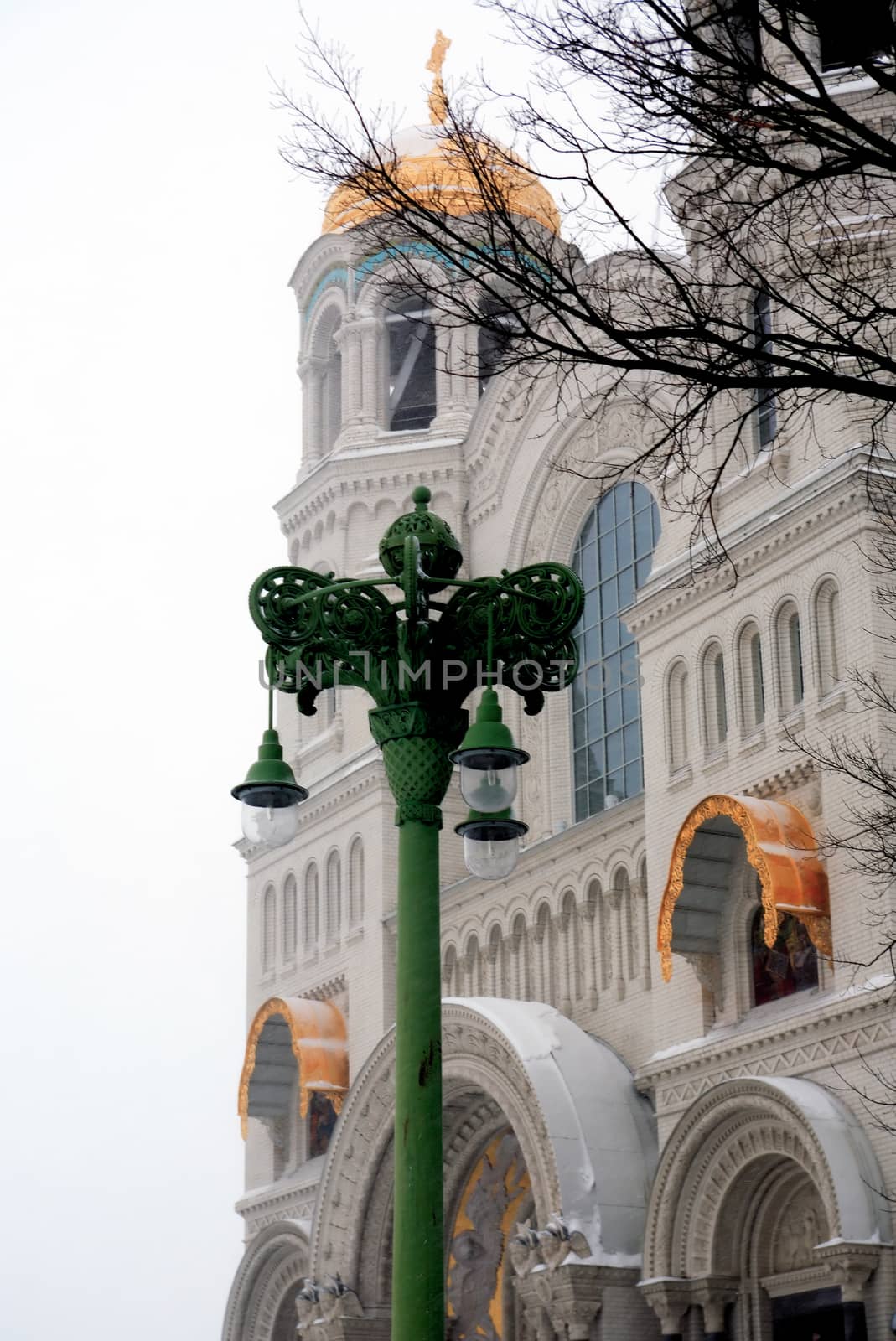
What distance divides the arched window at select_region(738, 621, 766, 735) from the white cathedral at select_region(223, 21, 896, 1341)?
1.9 inches

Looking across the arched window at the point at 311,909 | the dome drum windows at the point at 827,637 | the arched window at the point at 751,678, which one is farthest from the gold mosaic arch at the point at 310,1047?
the dome drum windows at the point at 827,637

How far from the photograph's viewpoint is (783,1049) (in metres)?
21.8

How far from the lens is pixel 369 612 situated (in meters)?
11.4

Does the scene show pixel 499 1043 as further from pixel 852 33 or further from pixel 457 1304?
pixel 852 33

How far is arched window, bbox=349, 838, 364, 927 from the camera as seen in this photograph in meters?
31.5

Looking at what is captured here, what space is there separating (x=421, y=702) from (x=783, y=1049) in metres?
12.0

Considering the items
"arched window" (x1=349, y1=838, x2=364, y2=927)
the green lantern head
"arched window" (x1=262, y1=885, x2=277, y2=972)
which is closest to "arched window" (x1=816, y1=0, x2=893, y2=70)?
the green lantern head

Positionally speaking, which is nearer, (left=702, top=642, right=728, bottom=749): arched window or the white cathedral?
the white cathedral

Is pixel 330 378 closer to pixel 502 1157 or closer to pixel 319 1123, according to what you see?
pixel 319 1123

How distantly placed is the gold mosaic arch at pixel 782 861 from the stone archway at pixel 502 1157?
148 inches

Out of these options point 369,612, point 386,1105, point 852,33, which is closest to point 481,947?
point 386,1105

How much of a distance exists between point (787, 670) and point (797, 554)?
130 cm

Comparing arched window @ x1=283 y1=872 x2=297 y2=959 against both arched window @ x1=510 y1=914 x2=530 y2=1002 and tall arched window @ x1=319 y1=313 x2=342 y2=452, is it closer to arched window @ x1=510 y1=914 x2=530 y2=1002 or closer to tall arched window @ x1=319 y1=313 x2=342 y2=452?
arched window @ x1=510 y1=914 x2=530 y2=1002

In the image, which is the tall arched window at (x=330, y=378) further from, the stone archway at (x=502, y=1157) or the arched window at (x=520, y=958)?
the stone archway at (x=502, y=1157)
